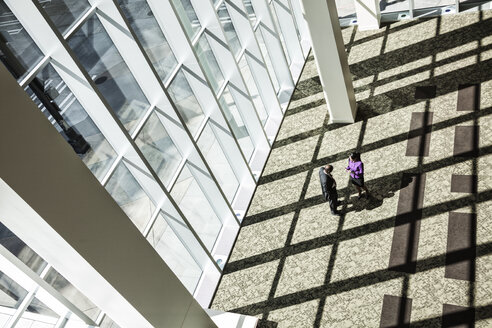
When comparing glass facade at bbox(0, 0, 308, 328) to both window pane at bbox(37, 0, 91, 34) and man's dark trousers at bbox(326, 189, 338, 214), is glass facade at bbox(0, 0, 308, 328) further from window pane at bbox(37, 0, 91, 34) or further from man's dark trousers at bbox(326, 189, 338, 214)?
man's dark trousers at bbox(326, 189, 338, 214)

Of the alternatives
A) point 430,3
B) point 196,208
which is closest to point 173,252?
point 196,208

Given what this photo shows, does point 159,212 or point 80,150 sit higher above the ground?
point 80,150

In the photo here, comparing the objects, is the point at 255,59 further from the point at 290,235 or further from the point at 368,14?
the point at 368,14

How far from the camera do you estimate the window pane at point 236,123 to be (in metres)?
12.2

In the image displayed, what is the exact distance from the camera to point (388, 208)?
35.3 ft

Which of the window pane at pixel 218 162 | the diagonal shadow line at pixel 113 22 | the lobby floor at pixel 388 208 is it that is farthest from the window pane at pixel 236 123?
the diagonal shadow line at pixel 113 22

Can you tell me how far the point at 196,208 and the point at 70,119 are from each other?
391cm

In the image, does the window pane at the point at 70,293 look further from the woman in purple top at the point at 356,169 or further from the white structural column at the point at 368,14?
the white structural column at the point at 368,14

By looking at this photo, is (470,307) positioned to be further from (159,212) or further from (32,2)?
(32,2)

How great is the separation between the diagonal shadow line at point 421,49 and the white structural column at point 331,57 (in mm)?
1928

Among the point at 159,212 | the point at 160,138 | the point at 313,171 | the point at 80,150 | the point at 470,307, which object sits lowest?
the point at 470,307

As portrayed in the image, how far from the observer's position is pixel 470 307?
864cm

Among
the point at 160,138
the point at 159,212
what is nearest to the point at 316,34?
the point at 160,138

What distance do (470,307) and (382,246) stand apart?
197 centimetres
